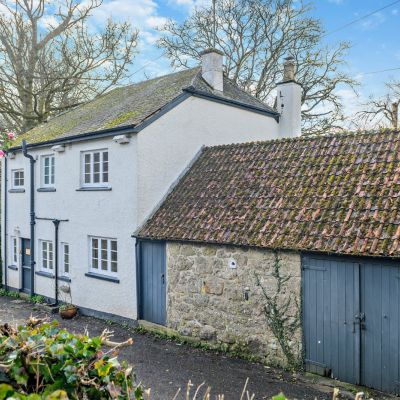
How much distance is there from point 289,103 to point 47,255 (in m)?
11.7

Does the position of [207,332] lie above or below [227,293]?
below

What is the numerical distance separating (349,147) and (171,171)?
550cm

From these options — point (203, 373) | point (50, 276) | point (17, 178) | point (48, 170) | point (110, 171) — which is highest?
point (48, 170)

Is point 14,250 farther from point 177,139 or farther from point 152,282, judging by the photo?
point 177,139

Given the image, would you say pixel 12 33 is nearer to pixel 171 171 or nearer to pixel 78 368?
pixel 171 171

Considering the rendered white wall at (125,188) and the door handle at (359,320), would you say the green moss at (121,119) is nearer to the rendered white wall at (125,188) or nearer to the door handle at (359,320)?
the rendered white wall at (125,188)

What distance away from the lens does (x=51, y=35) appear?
2298cm

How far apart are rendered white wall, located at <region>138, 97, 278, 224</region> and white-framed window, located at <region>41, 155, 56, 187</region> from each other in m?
4.94

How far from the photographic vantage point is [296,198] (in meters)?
9.60

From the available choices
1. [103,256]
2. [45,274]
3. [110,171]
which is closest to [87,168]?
[110,171]

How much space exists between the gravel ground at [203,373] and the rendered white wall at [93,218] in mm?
1860

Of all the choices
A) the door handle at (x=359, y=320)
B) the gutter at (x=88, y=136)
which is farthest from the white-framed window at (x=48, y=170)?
the door handle at (x=359, y=320)

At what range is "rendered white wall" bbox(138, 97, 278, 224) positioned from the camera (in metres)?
12.3

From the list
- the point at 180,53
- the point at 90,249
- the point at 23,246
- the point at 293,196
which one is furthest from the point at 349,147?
the point at 180,53
